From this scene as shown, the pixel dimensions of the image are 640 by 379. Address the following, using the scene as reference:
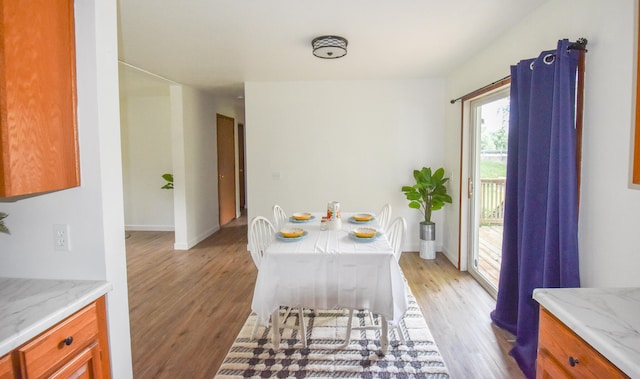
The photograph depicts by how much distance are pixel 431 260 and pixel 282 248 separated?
9.16ft

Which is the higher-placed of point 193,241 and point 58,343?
point 58,343

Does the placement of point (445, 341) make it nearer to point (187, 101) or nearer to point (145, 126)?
point (187, 101)

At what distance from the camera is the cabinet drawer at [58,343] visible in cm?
108

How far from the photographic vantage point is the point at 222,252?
4945mm

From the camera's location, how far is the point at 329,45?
2.96m

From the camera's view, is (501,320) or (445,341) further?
(501,320)

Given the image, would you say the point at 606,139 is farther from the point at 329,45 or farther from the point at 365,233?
the point at 329,45

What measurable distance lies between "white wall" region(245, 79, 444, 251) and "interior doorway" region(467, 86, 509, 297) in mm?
914

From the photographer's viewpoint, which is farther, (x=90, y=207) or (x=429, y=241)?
(x=429, y=241)

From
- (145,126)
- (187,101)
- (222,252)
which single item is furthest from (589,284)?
(145,126)

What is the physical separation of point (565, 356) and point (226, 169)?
6337 mm

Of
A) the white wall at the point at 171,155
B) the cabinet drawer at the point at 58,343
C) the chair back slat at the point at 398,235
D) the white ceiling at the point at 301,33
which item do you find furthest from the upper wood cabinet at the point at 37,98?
the white wall at the point at 171,155

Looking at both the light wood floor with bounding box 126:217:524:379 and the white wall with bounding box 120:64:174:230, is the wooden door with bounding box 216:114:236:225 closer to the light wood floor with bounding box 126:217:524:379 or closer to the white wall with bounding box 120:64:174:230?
the white wall with bounding box 120:64:174:230

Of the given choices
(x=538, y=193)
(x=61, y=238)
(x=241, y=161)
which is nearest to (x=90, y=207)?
(x=61, y=238)
